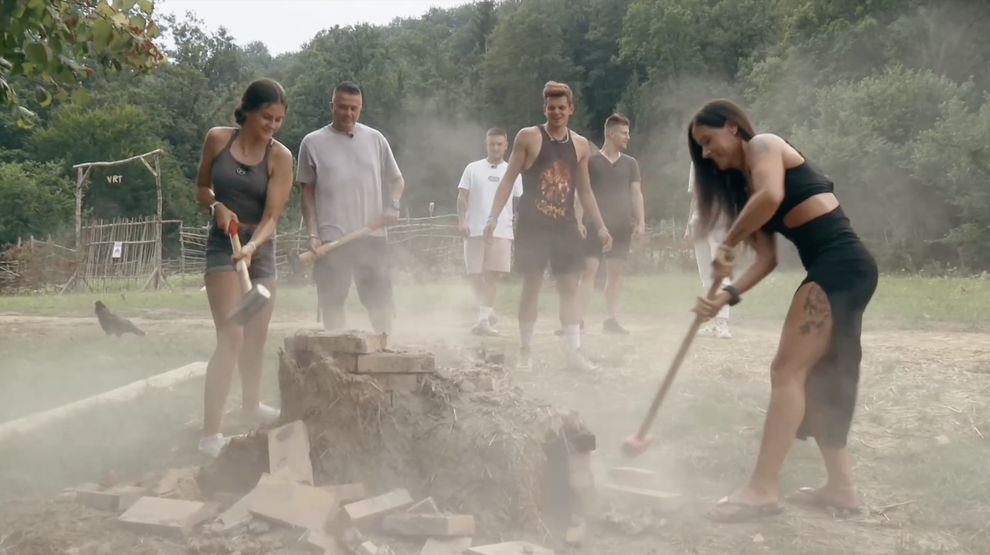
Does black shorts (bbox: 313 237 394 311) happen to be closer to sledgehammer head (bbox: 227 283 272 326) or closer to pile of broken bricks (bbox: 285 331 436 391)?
sledgehammer head (bbox: 227 283 272 326)

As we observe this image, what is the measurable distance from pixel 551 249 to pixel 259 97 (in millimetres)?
2501

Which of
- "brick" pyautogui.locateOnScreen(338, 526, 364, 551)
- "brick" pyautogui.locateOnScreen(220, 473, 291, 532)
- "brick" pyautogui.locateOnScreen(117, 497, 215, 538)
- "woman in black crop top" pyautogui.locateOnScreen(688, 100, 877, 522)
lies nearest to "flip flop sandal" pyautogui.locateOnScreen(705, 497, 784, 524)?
"woman in black crop top" pyautogui.locateOnScreen(688, 100, 877, 522)

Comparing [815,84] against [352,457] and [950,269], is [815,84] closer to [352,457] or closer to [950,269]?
[950,269]

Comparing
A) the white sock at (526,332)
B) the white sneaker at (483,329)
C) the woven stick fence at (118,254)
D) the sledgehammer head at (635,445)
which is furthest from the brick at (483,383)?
the woven stick fence at (118,254)

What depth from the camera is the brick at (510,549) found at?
3.22m

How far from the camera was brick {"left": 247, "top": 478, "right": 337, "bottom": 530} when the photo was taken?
3.42m

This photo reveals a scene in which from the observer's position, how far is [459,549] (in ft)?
10.9

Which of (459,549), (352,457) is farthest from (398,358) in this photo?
(459,549)

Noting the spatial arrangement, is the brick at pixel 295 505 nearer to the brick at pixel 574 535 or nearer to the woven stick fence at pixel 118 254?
the brick at pixel 574 535

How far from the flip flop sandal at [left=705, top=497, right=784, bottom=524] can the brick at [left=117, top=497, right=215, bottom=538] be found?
1995mm

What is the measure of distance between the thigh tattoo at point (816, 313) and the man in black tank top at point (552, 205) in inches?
107

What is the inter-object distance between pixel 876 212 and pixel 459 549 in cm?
2373

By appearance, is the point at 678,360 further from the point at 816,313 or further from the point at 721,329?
the point at 721,329

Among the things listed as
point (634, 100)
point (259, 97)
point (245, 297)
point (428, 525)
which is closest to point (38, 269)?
point (259, 97)
